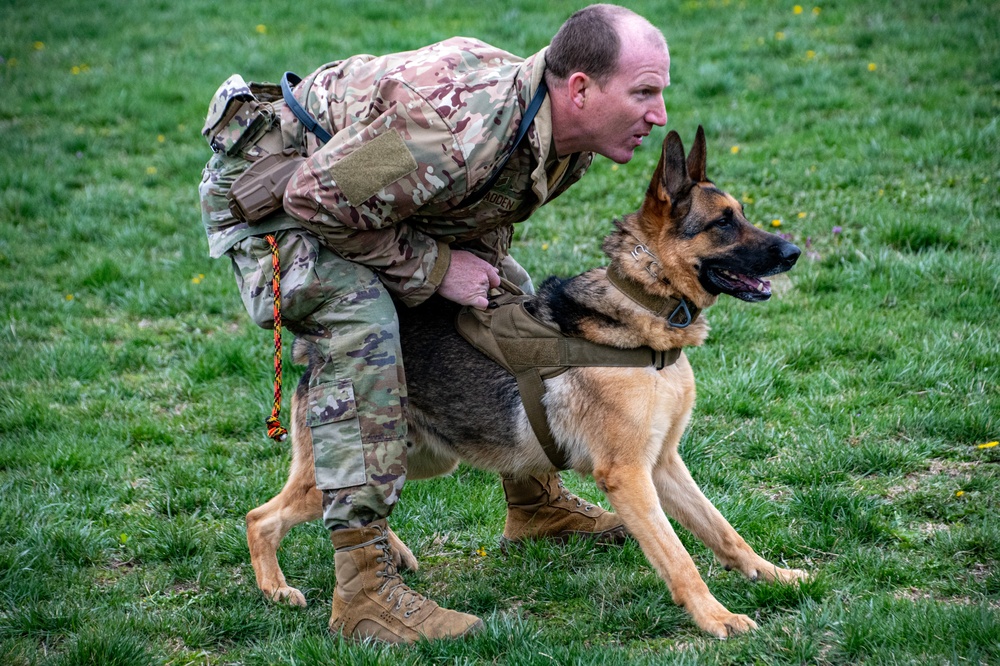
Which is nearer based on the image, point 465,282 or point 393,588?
point 393,588

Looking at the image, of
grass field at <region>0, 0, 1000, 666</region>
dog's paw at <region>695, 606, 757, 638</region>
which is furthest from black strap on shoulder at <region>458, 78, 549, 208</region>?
dog's paw at <region>695, 606, 757, 638</region>

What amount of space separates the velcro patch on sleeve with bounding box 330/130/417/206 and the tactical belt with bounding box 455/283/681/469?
0.87 metres

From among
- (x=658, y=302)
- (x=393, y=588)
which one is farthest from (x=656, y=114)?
(x=393, y=588)

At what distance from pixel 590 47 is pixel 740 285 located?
1.17m

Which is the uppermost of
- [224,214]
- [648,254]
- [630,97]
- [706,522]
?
[630,97]

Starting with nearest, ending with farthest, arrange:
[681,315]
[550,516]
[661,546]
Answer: [661,546] → [681,315] → [550,516]

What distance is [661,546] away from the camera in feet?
12.9

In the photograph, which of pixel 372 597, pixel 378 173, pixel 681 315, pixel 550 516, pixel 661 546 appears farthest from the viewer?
pixel 550 516

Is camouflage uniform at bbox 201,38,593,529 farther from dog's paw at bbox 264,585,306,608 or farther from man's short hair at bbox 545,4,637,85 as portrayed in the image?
dog's paw at bbox 264,585,306,608

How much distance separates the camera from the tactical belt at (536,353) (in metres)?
4.14

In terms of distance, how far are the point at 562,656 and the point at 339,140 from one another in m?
2.14

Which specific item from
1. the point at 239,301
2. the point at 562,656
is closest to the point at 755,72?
the point at 239,301

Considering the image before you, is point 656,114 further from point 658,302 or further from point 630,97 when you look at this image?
point 658,302

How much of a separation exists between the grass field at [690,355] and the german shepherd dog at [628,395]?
24cm
